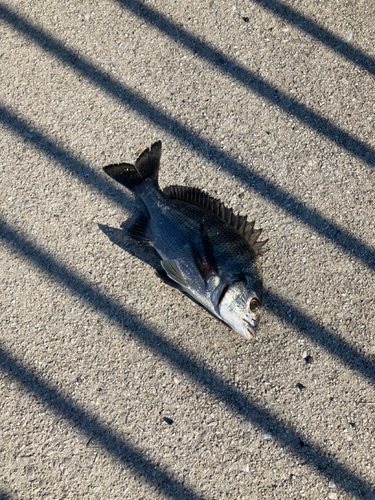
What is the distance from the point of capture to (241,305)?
8.52 ft

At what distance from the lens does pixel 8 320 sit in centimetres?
300

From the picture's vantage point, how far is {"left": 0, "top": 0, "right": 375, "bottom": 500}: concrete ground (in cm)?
275

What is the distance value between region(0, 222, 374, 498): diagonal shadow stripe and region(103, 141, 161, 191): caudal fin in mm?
778

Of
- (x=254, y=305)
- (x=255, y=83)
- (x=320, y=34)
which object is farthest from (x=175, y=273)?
(x=320, y=34)

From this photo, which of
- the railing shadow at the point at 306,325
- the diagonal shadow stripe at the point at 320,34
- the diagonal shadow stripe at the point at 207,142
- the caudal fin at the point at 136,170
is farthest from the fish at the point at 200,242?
the diagonal shadow stripe at the point at 320,34

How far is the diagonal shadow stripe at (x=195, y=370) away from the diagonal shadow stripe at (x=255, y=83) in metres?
2.03

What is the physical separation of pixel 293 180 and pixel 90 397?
2169mm

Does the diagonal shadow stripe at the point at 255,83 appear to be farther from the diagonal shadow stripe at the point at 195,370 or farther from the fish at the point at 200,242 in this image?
the diagonal shadow stripe at the point at 195,370

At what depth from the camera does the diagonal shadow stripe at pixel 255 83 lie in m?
3.29

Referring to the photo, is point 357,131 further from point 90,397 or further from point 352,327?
point 90,397

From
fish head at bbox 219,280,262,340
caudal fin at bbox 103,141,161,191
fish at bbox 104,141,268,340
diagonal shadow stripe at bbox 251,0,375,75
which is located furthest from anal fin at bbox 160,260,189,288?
diagonal shadow stripe at bbox 251,0,375,75

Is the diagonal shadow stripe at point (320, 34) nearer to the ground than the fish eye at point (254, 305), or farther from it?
farther from it

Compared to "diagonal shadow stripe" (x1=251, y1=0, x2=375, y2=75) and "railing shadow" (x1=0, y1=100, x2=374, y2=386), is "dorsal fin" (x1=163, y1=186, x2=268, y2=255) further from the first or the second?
"diagonal shadow stripe" (x1=251, y1=0, x2=375, y2=75)

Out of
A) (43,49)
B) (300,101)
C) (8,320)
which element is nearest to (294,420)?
(8,320)
